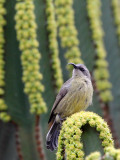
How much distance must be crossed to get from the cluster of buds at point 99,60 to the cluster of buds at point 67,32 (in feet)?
1.15

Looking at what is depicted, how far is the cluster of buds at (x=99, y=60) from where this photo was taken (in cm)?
527

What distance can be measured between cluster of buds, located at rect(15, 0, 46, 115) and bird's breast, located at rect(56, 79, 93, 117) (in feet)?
0.84

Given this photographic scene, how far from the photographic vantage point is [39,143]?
4.44 meters

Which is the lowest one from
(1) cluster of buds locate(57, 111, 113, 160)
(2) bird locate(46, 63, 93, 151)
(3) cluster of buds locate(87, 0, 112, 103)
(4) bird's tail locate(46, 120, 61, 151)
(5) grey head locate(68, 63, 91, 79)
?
(1) cluster of buds locate(57, 111, 113, 160)

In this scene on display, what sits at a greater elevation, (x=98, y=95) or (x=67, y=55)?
(x=67, y=55)

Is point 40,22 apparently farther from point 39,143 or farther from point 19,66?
point 39,143

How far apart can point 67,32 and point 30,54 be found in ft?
2.35

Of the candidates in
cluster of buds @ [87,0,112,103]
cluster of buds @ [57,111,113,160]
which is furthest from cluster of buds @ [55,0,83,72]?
cluster of buds @ [57,111,113,160]

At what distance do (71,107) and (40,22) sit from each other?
3.18 feet

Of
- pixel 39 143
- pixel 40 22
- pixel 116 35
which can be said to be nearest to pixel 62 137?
pixel 39 143

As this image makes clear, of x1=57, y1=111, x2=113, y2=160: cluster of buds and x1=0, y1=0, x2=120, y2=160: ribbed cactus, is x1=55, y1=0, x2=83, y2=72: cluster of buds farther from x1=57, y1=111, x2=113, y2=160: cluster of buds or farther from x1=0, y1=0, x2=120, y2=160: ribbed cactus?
x1=57, y1=111, x2=113, y2=160: cluster of buds

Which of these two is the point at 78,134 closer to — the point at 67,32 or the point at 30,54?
the point at 30,54

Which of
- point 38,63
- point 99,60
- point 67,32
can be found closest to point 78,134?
point 38,63

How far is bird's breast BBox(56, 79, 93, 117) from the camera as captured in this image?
14.7 feet
